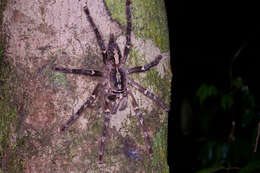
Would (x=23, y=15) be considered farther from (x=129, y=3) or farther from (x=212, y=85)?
(x=212, y=85)

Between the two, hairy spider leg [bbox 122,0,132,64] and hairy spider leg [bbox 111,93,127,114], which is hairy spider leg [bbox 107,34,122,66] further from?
hairy spider leg [bbox 111,93,127,114]

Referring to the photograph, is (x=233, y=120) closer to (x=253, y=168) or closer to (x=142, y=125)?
(x=253, y=168)

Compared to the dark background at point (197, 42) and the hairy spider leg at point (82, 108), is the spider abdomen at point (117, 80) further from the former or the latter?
the dark background at point (197, 42)

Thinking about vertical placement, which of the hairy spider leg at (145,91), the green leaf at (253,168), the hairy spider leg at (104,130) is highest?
the hairy spider leg at (145,91)

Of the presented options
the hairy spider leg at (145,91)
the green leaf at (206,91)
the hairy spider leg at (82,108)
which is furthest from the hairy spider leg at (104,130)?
the green leaf at (206,91)

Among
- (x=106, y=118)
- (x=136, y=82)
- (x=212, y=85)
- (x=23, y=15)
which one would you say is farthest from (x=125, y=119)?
(x=212, y=85)

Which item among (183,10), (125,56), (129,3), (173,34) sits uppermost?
(183,10)

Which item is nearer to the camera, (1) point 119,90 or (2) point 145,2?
(2) point 145,2
